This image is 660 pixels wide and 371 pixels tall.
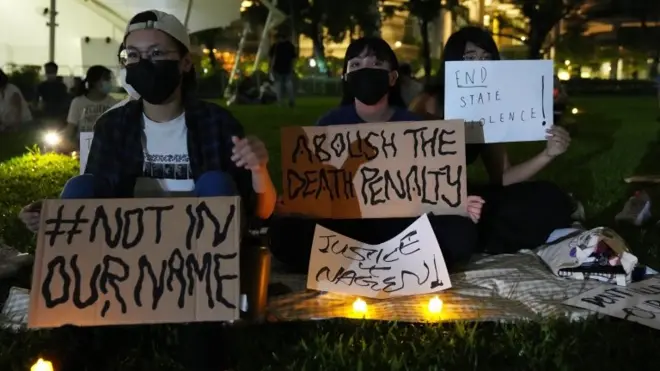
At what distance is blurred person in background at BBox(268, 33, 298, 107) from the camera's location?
53.4 ft

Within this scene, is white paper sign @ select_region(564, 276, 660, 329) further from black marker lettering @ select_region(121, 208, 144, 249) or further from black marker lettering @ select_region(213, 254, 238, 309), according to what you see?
black marker lettering @ select_region(121, 208, 144, 249)

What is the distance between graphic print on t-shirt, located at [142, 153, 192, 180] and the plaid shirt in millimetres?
26

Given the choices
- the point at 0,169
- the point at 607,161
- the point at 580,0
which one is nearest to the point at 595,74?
the point at 580,0

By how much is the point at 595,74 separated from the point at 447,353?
1521 inches

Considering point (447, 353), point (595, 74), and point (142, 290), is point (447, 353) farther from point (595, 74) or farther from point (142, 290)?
point (595, 74)

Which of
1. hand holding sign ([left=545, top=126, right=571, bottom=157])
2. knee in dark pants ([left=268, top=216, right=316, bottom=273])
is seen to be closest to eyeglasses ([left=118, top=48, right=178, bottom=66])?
knee in dark pants ([left=268, top=216, right=316, bottom=273])

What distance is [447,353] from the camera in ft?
9.31

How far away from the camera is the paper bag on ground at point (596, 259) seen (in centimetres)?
354

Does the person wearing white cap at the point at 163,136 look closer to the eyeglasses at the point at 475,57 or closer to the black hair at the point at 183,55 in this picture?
the black hair at the point at 183,55

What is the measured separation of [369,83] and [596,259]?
127cm

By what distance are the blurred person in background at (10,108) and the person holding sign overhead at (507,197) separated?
25.8ft

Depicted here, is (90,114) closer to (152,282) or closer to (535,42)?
(152,282)

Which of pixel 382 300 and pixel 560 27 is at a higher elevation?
pixel 560 27

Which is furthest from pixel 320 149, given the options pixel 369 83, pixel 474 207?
pixel 474 207
